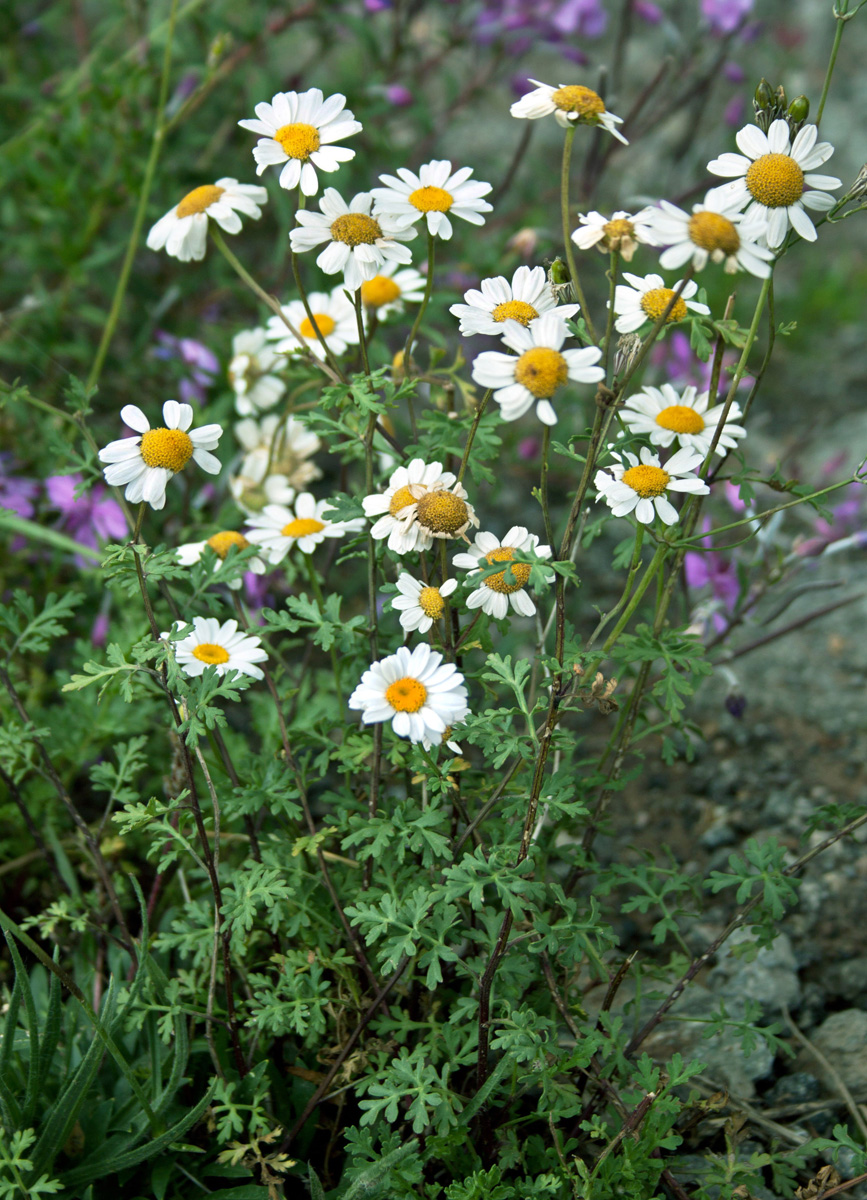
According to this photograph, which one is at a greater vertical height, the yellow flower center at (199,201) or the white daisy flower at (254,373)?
the white daisy flower at (254,373)

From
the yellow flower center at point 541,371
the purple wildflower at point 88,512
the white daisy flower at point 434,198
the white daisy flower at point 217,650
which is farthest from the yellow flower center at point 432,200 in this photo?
the purple wildflower at point 88,512

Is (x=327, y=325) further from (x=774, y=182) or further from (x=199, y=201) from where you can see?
(x=774, y=182)

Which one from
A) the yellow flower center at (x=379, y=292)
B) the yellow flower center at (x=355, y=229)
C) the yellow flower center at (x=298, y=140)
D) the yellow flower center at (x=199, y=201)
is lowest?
the yellow flower center at (x=355, y=229)

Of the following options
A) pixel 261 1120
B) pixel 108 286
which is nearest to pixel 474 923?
pixel 261 1120

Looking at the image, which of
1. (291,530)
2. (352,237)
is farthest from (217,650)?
(352,237)

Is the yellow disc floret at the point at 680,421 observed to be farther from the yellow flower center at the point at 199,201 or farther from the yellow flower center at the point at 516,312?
the yellow flower center at the point at 199,201

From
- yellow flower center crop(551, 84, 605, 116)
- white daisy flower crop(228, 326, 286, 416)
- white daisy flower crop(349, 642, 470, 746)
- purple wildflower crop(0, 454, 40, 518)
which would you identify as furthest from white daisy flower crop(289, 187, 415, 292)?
purple wildflower crop(0, 454, 40, 518)

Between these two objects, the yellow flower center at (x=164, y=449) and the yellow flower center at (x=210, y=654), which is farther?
the yellow flower center at (x=210, y=654)
